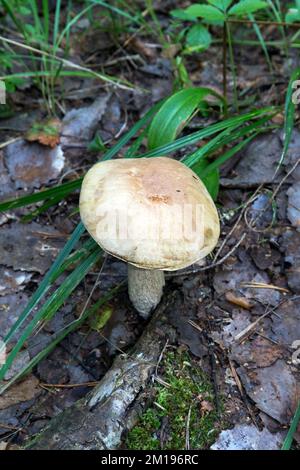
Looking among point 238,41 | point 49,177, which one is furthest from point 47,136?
point 238,41

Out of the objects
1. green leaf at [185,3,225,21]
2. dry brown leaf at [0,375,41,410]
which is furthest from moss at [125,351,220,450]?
green leaf at [185,3,225,21]

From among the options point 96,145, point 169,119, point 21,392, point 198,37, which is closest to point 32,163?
point 96,145

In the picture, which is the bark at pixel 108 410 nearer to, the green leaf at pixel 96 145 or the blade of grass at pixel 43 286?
the blade of grass at pixel 43 286

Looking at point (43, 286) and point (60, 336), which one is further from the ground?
point (43, 286)

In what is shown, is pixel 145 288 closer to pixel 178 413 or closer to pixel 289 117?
pixel 178 413

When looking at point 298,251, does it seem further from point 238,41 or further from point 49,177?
point 238,41

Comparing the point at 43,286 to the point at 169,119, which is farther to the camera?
the point at 169,119
